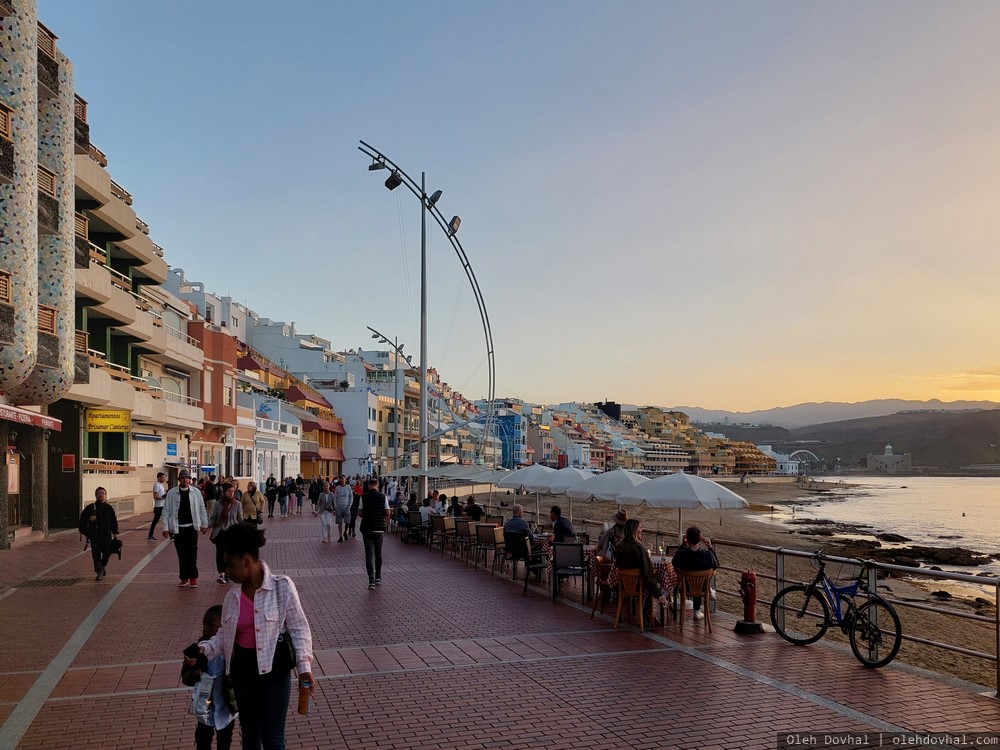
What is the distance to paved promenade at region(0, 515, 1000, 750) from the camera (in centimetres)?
626

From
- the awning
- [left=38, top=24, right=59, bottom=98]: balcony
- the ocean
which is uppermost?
[left=38, top=24, right=59, bottom=98]: balcony

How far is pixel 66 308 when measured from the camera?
62.5 ft

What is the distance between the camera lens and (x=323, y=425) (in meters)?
68.0

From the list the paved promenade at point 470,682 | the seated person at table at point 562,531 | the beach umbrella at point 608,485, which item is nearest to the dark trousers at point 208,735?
the paved promenade at point 470,682

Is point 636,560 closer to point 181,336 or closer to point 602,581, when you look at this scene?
point 602,581

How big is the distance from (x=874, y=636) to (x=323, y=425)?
62324 millimetres

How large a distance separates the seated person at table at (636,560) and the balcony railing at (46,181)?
15083mm

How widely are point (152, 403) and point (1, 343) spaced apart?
57.3 feet

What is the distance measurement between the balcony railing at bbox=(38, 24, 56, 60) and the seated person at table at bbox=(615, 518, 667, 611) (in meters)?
17.1

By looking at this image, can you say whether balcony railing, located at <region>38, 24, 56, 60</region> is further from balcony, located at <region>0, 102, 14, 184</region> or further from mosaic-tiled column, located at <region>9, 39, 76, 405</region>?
balcony, located at <region>0, 102, 14, 184</region>

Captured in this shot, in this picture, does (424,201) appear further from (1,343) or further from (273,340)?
(273,340)

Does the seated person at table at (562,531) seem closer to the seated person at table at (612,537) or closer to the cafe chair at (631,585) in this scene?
the seated person at table at (612,537)

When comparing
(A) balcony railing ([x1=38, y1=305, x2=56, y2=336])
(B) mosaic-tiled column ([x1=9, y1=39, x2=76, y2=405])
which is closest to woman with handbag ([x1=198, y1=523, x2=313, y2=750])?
(B) mosaic-tiled column ([x1=9, y1=39, x2=76, y2=405])

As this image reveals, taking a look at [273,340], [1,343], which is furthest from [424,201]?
[273,340]
